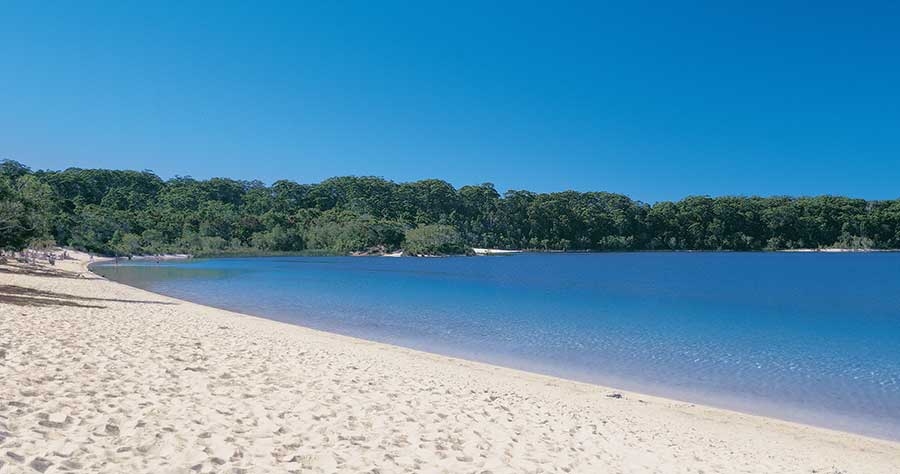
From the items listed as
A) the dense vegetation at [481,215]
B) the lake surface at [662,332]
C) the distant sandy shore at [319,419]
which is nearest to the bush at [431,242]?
the dense vegetation at [481,215]

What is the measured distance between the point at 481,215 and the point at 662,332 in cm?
15538

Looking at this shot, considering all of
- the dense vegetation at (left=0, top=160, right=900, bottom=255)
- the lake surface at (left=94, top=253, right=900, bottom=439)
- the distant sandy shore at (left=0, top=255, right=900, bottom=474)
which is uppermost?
the dense vegetation at (left=0, top=160, right=900, bottom=255)

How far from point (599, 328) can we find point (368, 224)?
11594 cm

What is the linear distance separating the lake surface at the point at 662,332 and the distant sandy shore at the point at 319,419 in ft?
8.22

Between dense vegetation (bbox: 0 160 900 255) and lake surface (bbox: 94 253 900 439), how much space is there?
89503mm

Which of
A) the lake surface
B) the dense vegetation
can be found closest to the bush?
the dense vegetation

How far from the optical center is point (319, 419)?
8.28m

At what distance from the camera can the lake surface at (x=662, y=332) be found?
15.6m

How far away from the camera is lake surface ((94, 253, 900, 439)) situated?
51.1ft

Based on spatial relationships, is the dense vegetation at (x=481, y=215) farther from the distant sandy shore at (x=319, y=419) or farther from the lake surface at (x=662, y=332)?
the distant sandy shore at (x=319, y=419)

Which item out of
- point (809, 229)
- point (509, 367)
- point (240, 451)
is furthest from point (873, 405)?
point (809, 229)

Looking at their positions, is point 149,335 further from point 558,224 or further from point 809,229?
point 809,229

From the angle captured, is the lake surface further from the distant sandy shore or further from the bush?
the bush

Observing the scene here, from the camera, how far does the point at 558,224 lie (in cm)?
17775
